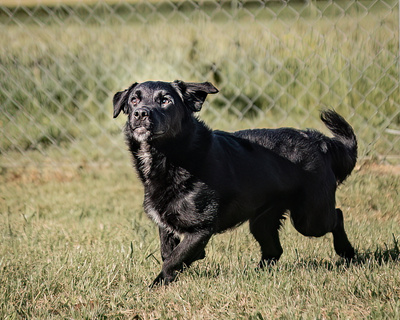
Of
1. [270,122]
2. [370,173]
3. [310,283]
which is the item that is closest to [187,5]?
[270,122]

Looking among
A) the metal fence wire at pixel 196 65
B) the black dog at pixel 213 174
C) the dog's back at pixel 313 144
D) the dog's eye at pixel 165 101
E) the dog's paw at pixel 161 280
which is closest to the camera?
the dog's paw at pixel 161 280

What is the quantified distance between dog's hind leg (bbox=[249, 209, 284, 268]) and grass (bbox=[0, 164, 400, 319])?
0.08 metres

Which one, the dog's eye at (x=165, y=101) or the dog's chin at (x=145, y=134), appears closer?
the dog's chin at (x=145, y=134)

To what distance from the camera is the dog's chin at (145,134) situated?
298 centimetres

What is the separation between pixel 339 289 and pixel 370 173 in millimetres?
2779

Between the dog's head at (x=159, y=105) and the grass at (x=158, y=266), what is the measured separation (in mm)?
756

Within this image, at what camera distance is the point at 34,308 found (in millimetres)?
2566

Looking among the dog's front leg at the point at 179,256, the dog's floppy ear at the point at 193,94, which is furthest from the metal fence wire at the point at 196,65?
the dog's front leg at the point at 179,256

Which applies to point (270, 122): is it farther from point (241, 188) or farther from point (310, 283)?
point (310, 283)

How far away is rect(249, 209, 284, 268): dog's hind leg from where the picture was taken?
3.54m

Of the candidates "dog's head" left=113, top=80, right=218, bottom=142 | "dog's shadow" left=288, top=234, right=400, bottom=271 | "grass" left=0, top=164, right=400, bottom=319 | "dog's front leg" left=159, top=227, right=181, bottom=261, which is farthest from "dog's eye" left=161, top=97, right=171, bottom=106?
"dog's shadow" left=288, top=234, right=400, bottom=271

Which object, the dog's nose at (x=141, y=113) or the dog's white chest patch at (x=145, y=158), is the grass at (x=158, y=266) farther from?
the dog's nose at (x=141, y=113)

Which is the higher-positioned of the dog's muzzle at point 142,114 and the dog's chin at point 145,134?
the dog's muzzle at point 142,114

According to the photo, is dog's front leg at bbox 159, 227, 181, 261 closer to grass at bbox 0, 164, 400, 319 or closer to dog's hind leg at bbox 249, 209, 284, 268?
grass at bbox 0, 164, 400, 319
